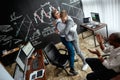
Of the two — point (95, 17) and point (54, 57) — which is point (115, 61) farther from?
point (95, 17)

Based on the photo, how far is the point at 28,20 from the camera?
5.09 m

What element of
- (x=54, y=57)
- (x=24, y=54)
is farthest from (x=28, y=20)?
(x=24, y=54)

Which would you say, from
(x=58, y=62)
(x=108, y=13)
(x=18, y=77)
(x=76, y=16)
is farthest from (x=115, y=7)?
(x=18, y=77)

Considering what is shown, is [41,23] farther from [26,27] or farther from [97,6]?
[97,6]

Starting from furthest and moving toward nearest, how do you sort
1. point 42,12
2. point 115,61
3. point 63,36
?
point 42,12 < point 63,36 < point 115,61

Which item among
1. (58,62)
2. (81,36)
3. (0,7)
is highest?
(0,7)

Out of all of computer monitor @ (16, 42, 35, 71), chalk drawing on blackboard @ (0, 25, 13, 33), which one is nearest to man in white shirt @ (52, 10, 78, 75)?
computer monitor @ (16, 42, 35, 71)

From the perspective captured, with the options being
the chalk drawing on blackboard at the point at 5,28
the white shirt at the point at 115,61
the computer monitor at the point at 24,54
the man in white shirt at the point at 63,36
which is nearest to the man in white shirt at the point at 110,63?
the white shirt at the point at 115,61

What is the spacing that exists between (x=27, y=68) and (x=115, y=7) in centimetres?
280

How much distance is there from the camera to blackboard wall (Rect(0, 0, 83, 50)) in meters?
4.79

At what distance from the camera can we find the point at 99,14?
5.05 m

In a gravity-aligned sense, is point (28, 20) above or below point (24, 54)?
above

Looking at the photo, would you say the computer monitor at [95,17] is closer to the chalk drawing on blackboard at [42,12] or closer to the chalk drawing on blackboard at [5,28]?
the chalk drawing on blackboard at [42,12]

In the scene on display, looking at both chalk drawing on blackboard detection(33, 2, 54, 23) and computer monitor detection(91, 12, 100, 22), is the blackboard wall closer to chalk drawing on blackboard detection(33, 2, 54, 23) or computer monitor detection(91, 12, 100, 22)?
chalk drawing on blackboard detection(33, 2, 54, 23)
